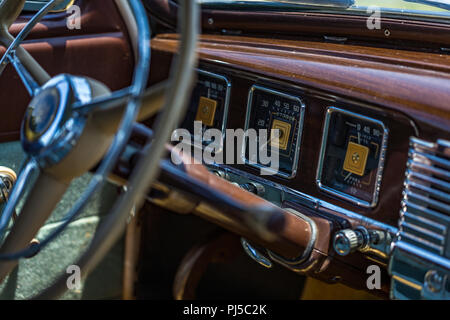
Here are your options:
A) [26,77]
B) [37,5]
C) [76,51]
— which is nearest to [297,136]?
[26,77]

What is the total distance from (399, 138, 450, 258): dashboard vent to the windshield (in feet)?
1.67

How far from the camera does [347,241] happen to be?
1301 mm

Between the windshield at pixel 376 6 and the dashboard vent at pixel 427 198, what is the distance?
509mm

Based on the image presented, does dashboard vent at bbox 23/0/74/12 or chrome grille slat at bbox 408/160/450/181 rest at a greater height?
dashboard vent at bbox 23/0/74/12

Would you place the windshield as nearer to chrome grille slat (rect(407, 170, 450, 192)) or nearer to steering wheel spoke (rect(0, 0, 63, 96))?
chrome grille slat (rect(407, 170, 450, 192))

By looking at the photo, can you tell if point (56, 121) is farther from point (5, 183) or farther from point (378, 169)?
point (378, 169)

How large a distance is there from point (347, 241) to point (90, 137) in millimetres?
586

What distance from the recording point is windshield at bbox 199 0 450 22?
162 centimetres

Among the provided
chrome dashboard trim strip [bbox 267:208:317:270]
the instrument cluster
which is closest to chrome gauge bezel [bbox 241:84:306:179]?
the instrument cluster

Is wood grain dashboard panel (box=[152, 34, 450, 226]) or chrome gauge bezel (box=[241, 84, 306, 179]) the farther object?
chrome gauge bezel (box=[241, 84, 306, 179])
